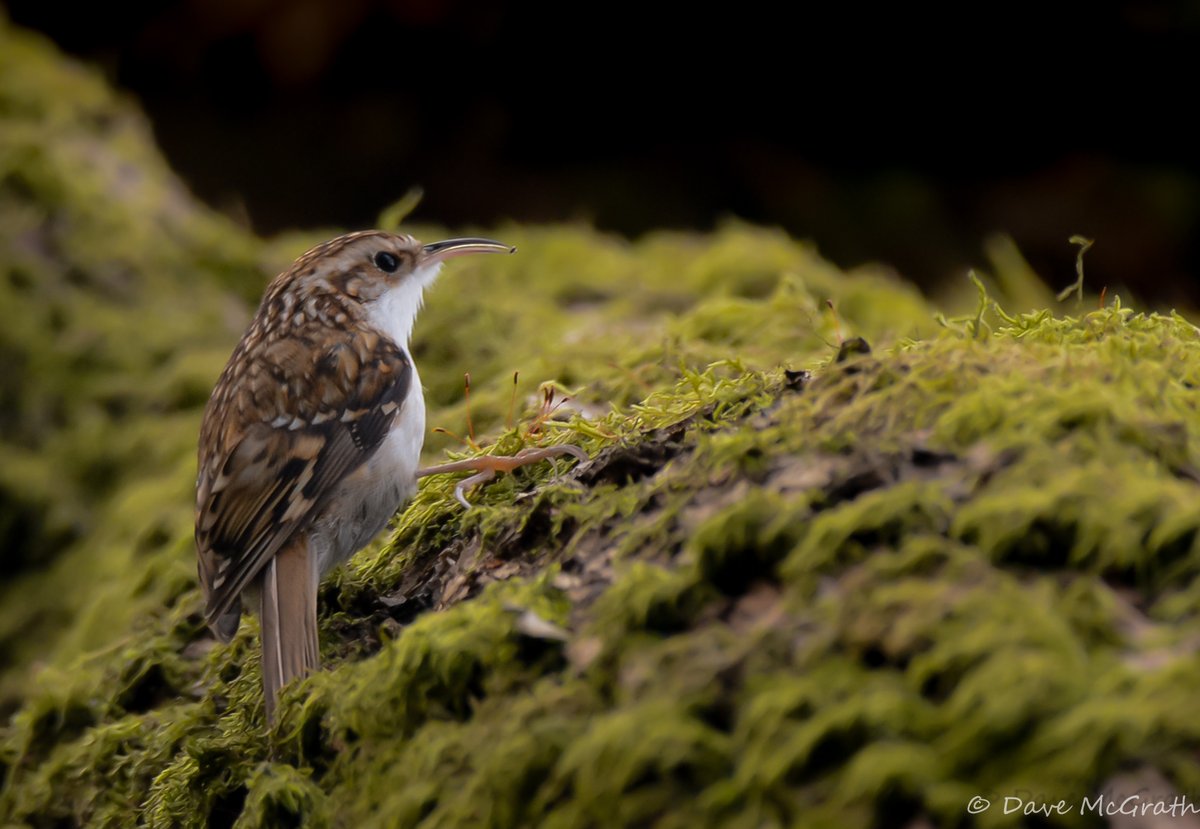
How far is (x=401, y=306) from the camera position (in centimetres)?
291

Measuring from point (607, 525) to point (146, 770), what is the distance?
1130mm

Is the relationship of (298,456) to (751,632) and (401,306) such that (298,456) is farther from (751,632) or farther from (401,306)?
(751,632)

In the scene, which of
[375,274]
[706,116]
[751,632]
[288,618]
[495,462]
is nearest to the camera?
[751,632]

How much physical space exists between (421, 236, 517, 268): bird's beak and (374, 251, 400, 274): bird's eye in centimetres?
7

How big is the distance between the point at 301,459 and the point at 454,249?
85 centimetres

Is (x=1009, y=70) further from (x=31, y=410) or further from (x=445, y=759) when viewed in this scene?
(x=445, y=759)

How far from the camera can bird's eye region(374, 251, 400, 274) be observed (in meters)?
2.89

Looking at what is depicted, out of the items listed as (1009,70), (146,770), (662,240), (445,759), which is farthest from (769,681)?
(1009,70)

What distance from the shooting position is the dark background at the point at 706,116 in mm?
7633

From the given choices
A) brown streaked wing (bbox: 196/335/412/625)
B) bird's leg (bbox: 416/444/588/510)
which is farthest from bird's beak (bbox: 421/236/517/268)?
bird's leg (bbox: 416/444/588/510)

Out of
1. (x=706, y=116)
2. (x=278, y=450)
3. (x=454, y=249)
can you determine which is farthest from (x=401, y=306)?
(x=706, y=116)

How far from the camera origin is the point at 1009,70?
7.95 metres

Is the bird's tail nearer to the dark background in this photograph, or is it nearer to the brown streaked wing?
the brown streaked wing

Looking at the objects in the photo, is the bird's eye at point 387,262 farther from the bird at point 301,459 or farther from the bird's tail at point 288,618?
the bird's tail at point 288,618
